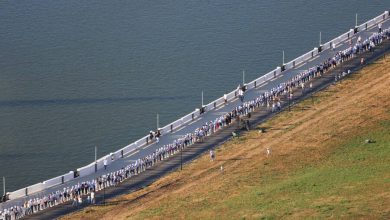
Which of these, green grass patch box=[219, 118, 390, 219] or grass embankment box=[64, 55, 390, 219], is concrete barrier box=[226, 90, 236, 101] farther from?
green grass patch box=[219, 118, 390, 219]

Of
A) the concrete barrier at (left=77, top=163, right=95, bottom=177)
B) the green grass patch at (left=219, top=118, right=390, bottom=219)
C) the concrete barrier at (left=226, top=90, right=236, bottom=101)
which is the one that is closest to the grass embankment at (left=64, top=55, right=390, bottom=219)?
the green grass patch at (left=219, top=118, right=390, bottom=219)

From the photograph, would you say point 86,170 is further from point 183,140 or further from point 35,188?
point 183,140

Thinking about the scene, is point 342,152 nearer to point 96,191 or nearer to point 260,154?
point 260,154

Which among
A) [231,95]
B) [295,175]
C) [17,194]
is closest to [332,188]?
[295,175]

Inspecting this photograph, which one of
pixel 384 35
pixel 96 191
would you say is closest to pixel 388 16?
pixel 384 35

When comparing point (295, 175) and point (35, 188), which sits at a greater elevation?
point (35, 188)

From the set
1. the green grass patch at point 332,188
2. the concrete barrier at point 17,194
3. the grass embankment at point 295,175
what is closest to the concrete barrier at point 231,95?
the grass embankment at point 295,175
